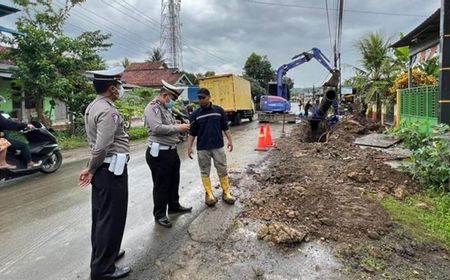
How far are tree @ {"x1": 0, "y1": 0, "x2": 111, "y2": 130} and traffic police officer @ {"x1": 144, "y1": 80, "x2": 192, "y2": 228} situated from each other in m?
9.79

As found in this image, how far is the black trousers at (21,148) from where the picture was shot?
7.83m

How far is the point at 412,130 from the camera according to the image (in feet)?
22.4

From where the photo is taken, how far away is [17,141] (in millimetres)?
7910

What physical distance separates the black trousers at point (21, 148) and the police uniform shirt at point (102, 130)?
5442 millimetres

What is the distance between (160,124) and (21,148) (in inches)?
188

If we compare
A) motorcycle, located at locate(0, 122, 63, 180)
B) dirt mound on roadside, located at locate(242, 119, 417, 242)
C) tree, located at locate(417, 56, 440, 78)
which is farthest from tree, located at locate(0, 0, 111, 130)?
tree, located at locate(417, 56, 440, 78)

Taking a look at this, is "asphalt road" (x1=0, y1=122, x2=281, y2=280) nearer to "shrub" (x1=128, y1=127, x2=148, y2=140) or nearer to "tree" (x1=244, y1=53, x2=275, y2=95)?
"shrub" (x1=128, y1=127, x2=148, y2=140)

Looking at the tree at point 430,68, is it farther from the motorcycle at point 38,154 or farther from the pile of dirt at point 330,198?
the motorcycle at point 38,154

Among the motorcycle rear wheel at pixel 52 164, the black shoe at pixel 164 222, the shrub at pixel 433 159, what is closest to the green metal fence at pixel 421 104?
the shrub at pixel 433 159

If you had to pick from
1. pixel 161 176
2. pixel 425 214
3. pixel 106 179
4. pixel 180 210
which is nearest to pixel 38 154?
pixel 180 210

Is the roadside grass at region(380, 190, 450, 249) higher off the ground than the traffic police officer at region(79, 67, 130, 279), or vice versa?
the traffic police officer at region(79, 67, 130, 279)

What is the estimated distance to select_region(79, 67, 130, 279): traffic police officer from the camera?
3357mm

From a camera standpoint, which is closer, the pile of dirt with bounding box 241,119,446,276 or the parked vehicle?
the pile of dirt with bounding box 241,119,446,276

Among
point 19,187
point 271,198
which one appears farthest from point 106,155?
point 19,187
